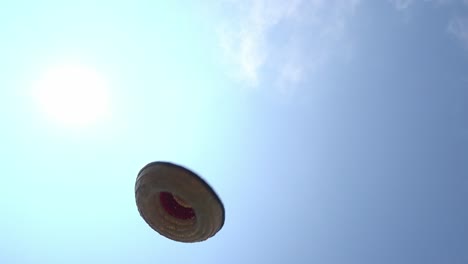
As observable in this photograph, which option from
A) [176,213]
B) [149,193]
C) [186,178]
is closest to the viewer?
[186,178]

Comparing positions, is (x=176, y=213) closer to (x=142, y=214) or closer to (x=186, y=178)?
(x=142, y=214)

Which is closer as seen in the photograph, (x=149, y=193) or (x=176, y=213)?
(x=149, y=193)

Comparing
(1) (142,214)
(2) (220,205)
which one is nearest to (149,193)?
(1) (142,214)

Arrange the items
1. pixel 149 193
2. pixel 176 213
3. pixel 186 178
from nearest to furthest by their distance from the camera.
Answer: pixel 186 178 < pixel 149 193 < pixel 176 213

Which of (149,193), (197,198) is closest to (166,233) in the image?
(149,193)

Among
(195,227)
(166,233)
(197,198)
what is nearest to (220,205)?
(197,198)

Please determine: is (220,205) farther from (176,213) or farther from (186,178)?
(176,213)

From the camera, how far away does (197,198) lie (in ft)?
24.3

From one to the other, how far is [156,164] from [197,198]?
100 centimetres

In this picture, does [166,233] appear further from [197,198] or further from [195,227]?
[197,198]

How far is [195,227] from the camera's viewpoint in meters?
8.19

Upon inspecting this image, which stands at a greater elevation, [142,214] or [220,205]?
[220,205]

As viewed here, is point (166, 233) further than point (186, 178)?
Yes

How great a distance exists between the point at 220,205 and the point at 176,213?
4.53 feet
